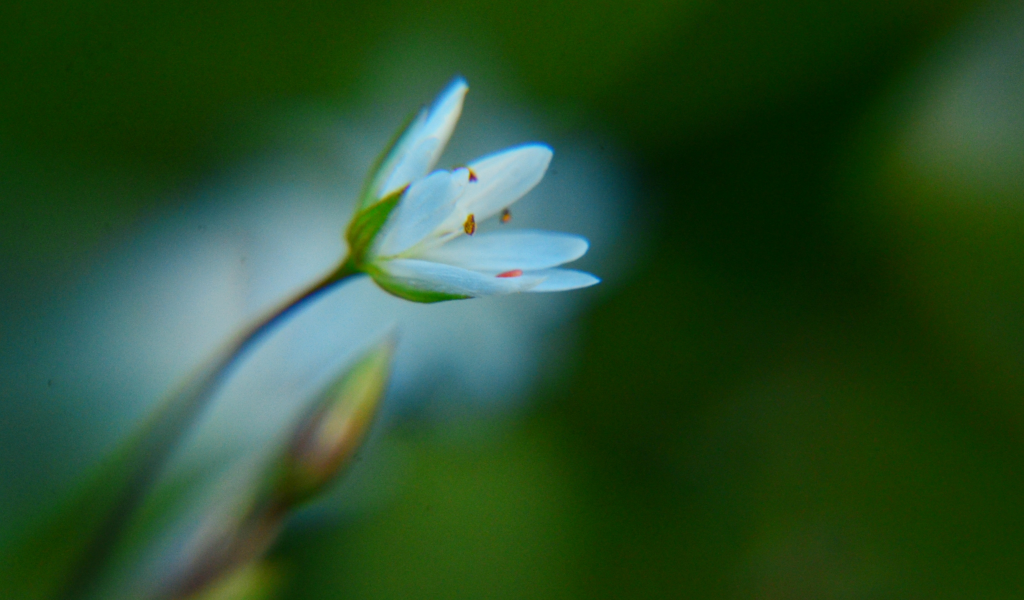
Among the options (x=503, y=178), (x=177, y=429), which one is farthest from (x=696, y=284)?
(x=177, y=429)

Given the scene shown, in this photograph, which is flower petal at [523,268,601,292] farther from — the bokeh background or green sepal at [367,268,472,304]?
the bokeh background

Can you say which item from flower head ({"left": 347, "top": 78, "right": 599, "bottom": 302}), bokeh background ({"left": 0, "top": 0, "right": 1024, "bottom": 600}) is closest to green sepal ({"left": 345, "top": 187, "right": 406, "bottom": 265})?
flower head ({"left": 347, "top": 78, "right": 599, "bottom": 302})

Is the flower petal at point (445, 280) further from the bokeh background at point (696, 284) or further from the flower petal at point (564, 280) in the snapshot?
the bokeh background at point (696, 284)

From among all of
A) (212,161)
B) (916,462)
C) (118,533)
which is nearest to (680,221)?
(916,462)

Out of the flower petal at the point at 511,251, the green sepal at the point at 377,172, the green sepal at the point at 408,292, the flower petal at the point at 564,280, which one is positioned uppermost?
the green sepal at the point at 377,172

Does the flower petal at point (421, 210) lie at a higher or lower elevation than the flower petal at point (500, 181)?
lower

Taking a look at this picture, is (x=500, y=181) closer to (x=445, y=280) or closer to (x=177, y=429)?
(x=445, y=280)

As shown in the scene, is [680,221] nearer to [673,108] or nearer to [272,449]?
[673,108]

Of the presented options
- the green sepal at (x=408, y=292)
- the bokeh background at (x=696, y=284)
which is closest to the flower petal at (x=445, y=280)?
the green sepal at (x=408, y=292)
